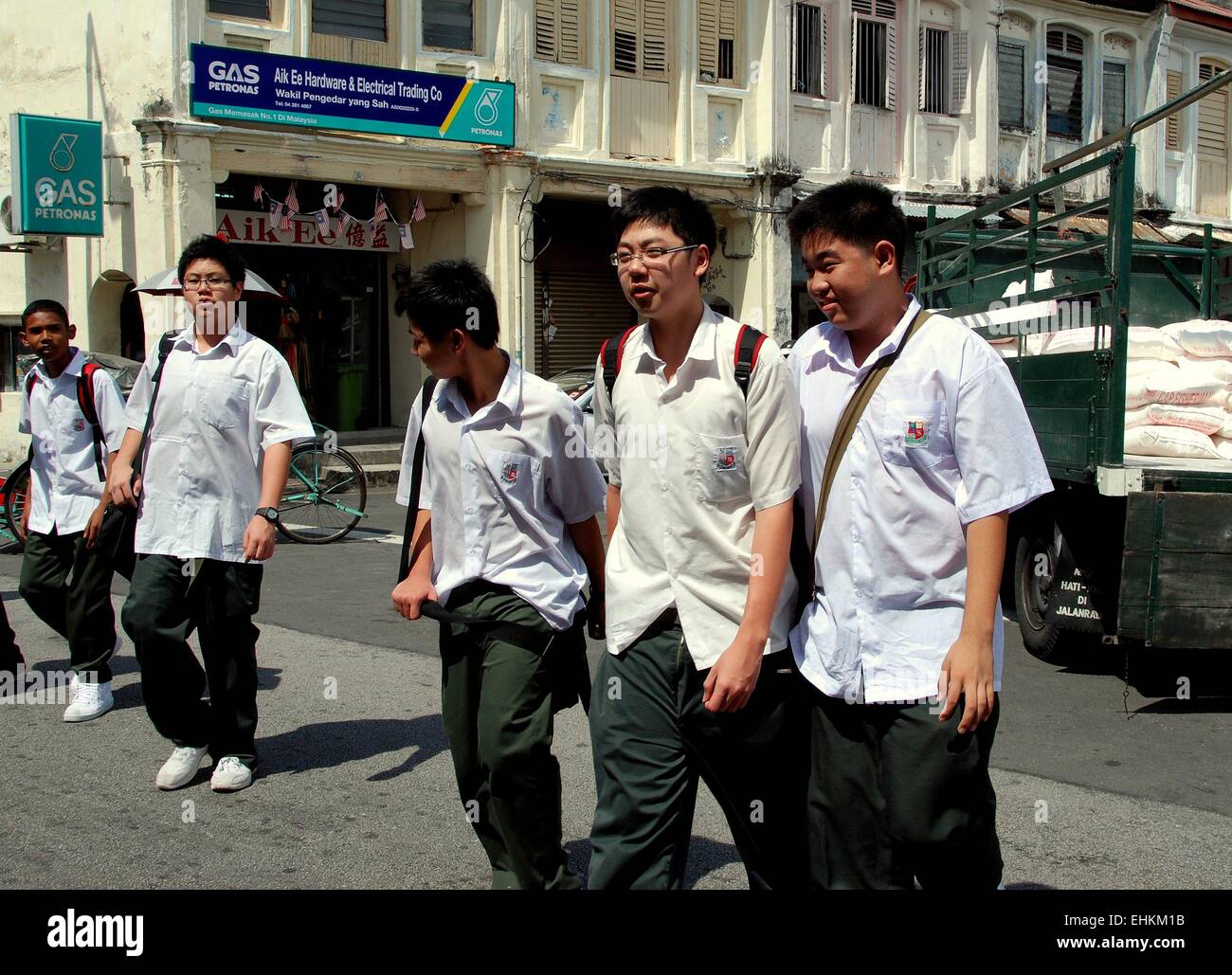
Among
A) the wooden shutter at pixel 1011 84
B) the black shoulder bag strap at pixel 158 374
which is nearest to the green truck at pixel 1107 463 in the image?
the black shoulder bag strap at pixel 158 374

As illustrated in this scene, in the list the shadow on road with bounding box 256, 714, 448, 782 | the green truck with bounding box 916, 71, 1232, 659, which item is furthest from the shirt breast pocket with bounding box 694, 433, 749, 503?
the green truck with bounding box 916, 71, 1232, 659

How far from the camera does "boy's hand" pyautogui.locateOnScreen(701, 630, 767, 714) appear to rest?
2.85 metres

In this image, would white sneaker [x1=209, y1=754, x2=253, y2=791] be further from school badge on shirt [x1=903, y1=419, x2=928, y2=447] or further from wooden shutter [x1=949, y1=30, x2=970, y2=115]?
wooden shutter [x1=949, y1=30, x2=970, y2=115]

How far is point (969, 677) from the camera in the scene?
2.72 metres

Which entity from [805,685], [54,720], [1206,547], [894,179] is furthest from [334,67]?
[805,685]

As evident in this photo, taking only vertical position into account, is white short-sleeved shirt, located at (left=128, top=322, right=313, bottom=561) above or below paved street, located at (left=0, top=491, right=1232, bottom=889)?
above

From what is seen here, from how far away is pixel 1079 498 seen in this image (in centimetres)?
676

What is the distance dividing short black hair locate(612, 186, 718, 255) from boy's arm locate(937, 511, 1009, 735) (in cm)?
86

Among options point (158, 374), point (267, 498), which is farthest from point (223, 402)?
point (267, 498)

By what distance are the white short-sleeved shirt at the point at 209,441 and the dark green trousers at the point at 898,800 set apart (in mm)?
2597

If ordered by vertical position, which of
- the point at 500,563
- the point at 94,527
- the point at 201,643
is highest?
the point at 500,563

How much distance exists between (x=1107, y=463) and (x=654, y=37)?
1498 centimetres

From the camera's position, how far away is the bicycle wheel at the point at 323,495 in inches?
469

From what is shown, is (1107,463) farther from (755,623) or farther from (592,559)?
(755,623)
